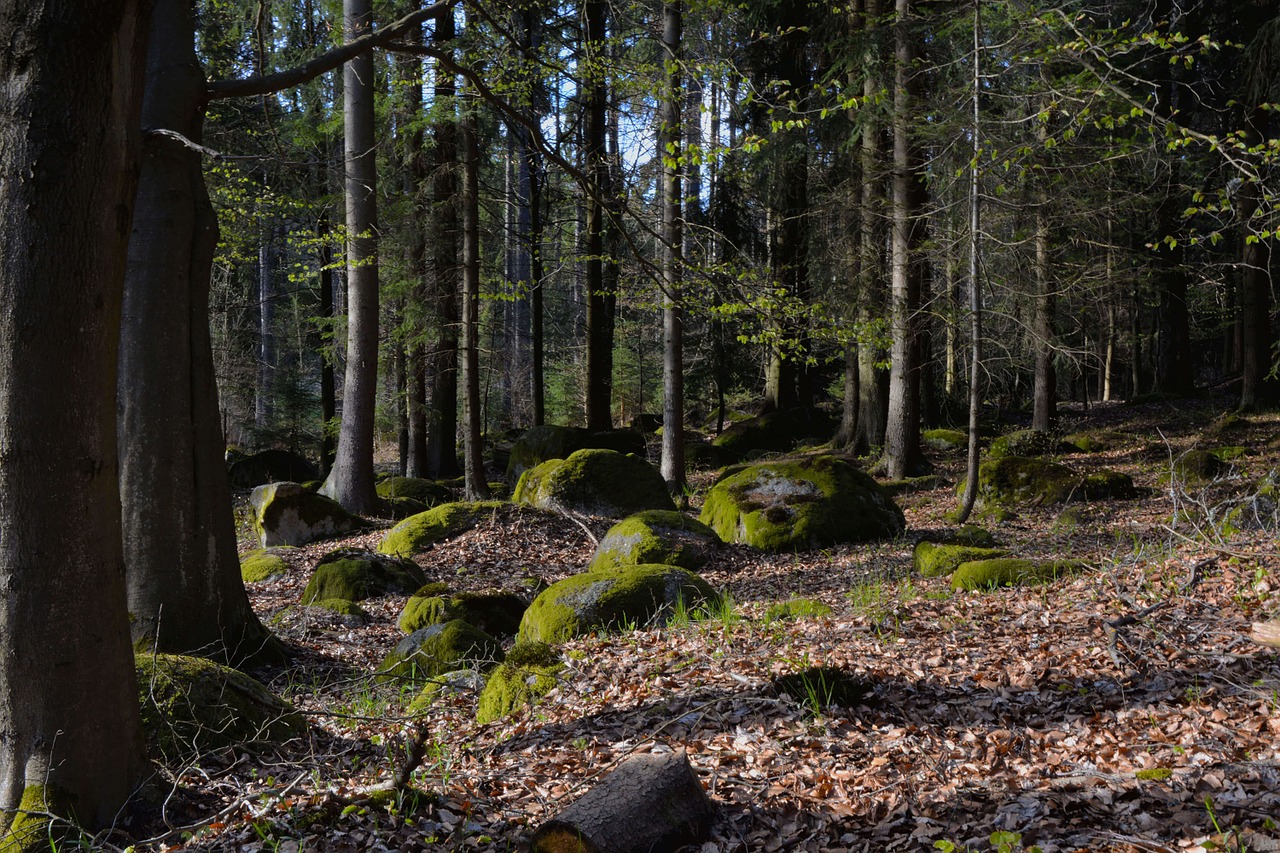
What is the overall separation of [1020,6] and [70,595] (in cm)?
1293

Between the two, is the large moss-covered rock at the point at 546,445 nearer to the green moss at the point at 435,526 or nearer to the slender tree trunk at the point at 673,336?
the slender tree trunk at the point at 673,336

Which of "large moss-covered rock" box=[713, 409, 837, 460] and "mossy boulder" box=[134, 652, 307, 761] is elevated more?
"large moss-covered rock" box=[713, 409, 837, 460]

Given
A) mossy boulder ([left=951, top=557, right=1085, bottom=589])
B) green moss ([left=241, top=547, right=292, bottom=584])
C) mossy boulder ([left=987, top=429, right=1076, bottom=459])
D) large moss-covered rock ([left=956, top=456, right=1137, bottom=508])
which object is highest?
mossy boulder ([left=987, top=429, right=1076, bottom=459])

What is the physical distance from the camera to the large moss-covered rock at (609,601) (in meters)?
6.62

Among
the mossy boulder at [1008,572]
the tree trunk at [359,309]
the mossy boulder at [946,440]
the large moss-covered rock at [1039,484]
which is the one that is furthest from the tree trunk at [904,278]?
the tree trunk at [359,309]

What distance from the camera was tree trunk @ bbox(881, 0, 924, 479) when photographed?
40.9 ft

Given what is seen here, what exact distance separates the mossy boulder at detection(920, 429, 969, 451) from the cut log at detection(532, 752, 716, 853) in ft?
51.9

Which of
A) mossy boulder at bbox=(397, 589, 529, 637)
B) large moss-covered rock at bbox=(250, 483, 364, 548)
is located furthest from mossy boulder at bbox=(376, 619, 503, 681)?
large moss-covered rock at bbox=(250, 483, 364, 548)

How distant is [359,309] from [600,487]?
4.78 metres

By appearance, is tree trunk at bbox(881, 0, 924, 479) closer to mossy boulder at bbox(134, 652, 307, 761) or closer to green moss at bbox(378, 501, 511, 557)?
green moss at bbox(378, 501, 511, 557)

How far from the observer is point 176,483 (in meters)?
5.83

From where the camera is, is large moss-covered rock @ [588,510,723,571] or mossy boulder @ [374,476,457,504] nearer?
large moss-covered rock @ [588,510,723,571]

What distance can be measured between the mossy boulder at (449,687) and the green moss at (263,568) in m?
4.82

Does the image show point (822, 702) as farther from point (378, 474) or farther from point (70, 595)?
point (378, 474)
